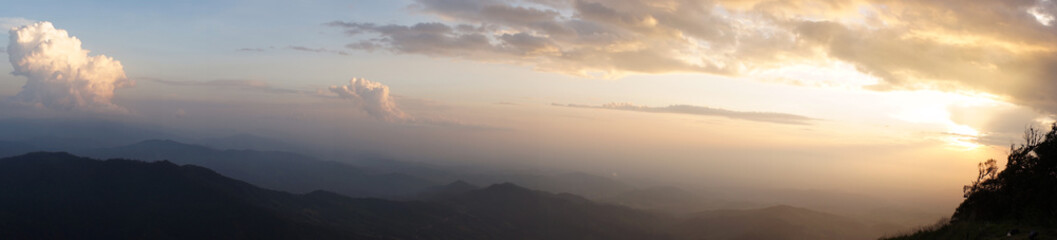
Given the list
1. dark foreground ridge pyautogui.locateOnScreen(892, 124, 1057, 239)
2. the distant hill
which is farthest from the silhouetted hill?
dark foreground ridge pyautogui.locateOnScreen(892, 124, 1057, 239)

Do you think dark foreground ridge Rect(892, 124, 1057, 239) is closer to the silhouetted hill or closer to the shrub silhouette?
the shrub silhouette

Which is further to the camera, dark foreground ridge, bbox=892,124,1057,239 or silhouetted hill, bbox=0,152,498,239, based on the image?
silhouetted hill, bbox=0,152,498,239

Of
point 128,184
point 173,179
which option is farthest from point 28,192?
point 173,179

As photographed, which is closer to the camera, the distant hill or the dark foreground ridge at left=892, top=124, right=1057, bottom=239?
the dark foreground ridge at left=892, top=124, right=1057, bottom=239

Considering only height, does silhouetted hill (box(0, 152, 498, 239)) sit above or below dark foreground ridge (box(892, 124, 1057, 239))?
below

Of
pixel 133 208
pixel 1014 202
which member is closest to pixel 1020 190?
pixel 1014 202

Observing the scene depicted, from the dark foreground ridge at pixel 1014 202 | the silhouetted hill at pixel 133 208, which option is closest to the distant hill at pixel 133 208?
the silhouetted hill at pixel 133 208

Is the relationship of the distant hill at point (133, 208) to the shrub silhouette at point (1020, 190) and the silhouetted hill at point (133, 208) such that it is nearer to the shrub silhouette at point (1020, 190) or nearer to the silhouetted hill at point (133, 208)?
the silhouetted hill at point (133, 208)

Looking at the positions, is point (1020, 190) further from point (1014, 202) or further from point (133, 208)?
point (133, 208)

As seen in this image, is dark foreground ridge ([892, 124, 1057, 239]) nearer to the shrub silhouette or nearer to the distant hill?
the shrub silhouette
